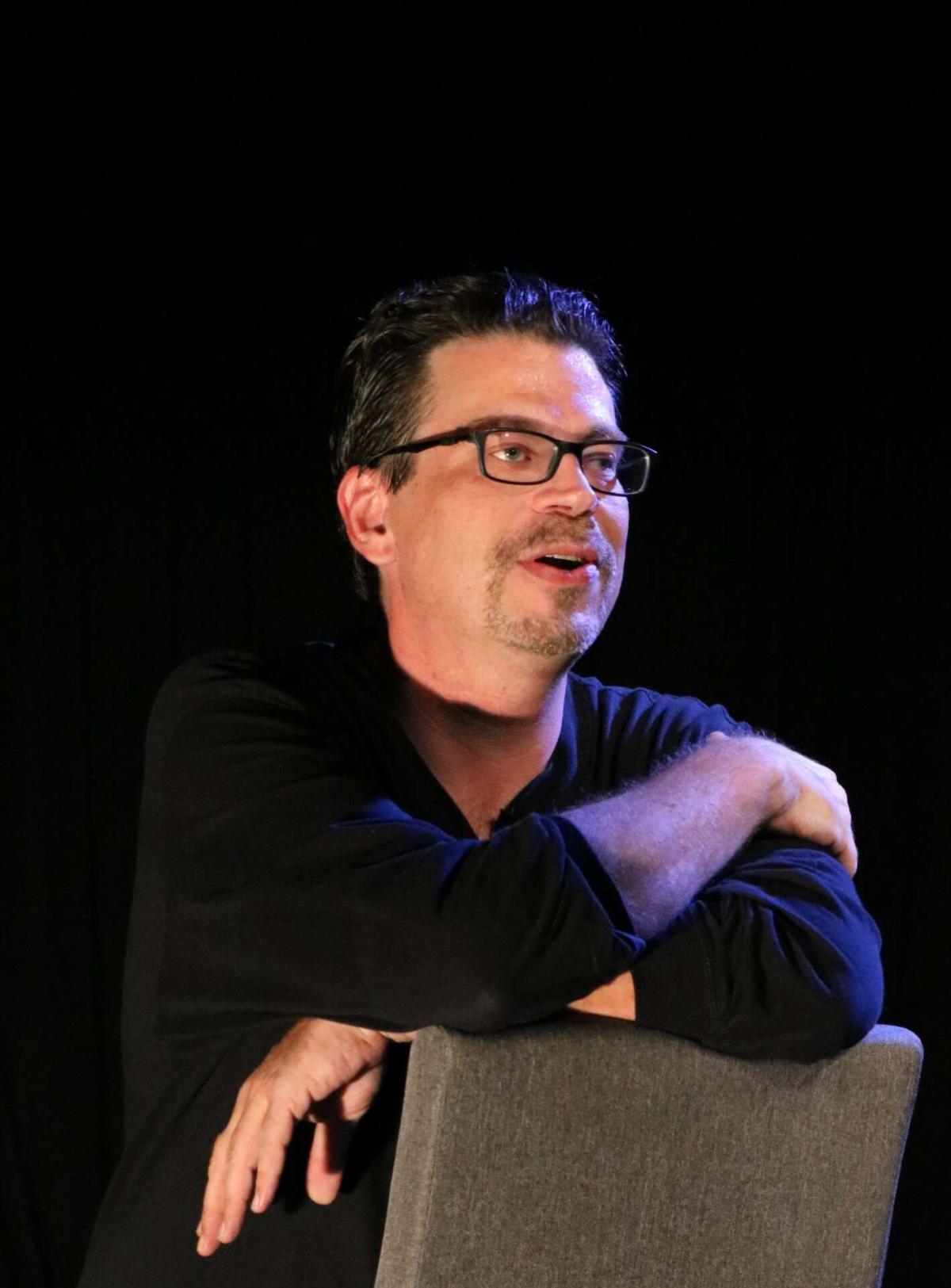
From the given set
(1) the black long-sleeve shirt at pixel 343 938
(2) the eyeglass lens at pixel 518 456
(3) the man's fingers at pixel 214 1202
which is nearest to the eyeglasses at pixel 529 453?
(2) the eyeglass lens at pixel 518 456

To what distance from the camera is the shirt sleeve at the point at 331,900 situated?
1188mm

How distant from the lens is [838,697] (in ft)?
11.5

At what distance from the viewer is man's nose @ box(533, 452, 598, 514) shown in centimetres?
163

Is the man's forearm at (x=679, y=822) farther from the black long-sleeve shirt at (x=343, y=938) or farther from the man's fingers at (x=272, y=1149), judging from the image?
the man's fingers at (x=272, y=1149)

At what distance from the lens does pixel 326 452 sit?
315cm

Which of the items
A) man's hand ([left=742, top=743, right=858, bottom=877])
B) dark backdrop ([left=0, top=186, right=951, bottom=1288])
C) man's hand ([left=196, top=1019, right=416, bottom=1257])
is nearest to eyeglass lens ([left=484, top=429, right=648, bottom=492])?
man's hand ([left=742, top=743, right=858, bottom=877])

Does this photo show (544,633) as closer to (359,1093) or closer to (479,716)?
(479,716)

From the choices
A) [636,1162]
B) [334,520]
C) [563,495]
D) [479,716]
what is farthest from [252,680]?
[334,520]

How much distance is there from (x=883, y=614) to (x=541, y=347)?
79.4 inches

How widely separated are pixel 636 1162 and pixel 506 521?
741 mm

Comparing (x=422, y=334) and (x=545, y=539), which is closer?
(x=545, y=539)

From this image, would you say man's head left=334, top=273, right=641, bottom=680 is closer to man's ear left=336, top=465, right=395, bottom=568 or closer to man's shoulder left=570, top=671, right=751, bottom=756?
man's ear left=336, top=465, right=395, bottom=568

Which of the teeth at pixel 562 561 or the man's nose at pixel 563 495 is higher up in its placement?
the man's nose at pixel 563 495

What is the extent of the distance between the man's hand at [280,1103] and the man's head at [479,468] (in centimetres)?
52
